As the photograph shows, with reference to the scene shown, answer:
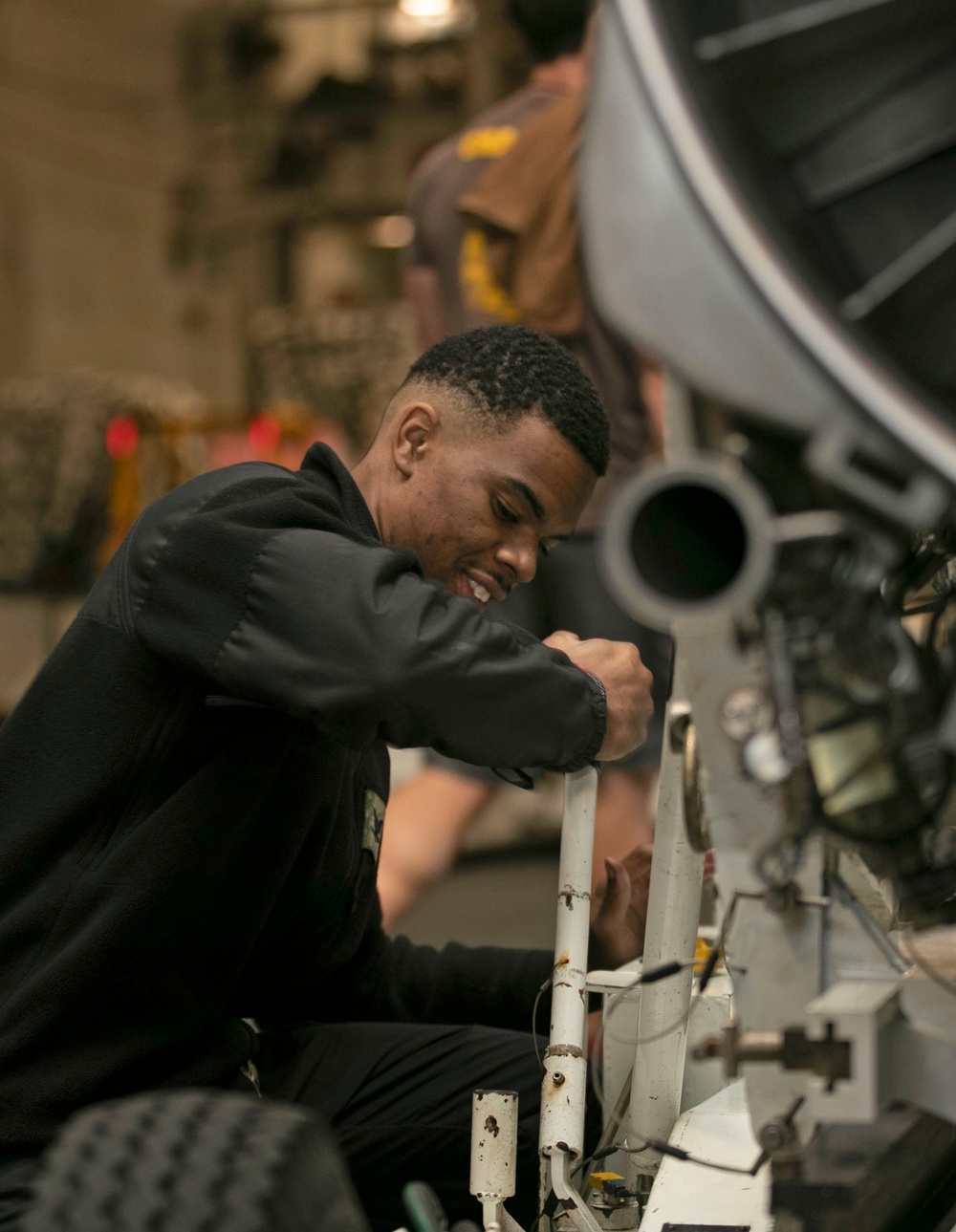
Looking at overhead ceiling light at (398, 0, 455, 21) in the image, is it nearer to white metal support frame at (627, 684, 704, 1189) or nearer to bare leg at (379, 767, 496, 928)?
bare leg at (379, 767, 496, 928)

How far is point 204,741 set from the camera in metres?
1.46

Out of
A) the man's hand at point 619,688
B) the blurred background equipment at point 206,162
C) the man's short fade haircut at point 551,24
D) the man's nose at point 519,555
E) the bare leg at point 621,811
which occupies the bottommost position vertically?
the bare leg at point 621,811

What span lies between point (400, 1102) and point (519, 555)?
2.24 ft

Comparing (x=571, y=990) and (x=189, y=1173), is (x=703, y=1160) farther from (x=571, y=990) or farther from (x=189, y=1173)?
(x=189, y=1173)

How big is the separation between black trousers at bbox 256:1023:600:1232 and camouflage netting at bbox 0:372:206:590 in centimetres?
453

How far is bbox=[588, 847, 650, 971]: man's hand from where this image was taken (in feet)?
5.92

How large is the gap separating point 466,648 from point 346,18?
10192 mm

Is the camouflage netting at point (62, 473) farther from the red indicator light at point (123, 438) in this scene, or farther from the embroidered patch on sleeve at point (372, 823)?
the embroidered patch on sleeve at point (372, 823)

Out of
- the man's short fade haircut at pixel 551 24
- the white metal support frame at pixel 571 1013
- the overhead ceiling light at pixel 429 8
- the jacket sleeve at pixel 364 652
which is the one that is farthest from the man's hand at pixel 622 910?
the overhead ceiling light at pixel 429 8

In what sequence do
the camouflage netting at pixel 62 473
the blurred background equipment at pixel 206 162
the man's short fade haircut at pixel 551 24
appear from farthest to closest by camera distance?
the blurred background equipment at pixel 206 162 → the camouflage netting at pixel 62 473 → the man's short fade haircut at pixel 551 24

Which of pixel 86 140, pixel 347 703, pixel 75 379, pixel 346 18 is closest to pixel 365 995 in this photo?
pixel 347 703

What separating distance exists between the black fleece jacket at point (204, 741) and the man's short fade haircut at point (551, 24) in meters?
1.66

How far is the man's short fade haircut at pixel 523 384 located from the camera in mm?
1637

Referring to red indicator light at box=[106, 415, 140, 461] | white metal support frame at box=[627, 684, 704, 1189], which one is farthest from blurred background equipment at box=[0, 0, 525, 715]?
white metal support frame at box=[627, 684, 704, 1189]
